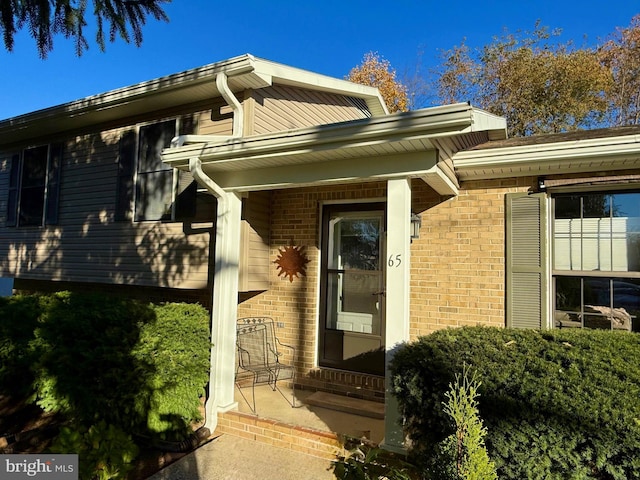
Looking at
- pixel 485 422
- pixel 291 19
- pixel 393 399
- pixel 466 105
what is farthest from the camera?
A: pixel 291 19

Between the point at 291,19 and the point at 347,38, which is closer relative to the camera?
the point at 291,19

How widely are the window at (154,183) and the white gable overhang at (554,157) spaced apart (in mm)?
3226

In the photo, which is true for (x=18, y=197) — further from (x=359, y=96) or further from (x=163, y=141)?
(x=359, y=96)

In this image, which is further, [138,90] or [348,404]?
[138,90]

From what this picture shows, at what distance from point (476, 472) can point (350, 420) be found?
7.83 ft

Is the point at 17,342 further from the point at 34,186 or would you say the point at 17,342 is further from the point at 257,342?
the point at 34,186

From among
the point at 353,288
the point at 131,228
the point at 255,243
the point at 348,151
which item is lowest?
the point at 353,288

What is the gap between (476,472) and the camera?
2.11 meters

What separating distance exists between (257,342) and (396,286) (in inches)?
106

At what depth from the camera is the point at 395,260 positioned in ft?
11.7

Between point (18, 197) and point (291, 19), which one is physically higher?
point (291, 19)

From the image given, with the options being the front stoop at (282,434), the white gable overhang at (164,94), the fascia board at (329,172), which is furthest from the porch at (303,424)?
the white gable overhang at (164,94)

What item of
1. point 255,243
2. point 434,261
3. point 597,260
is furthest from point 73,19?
point 597,260

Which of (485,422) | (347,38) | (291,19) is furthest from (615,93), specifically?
(485,422)
